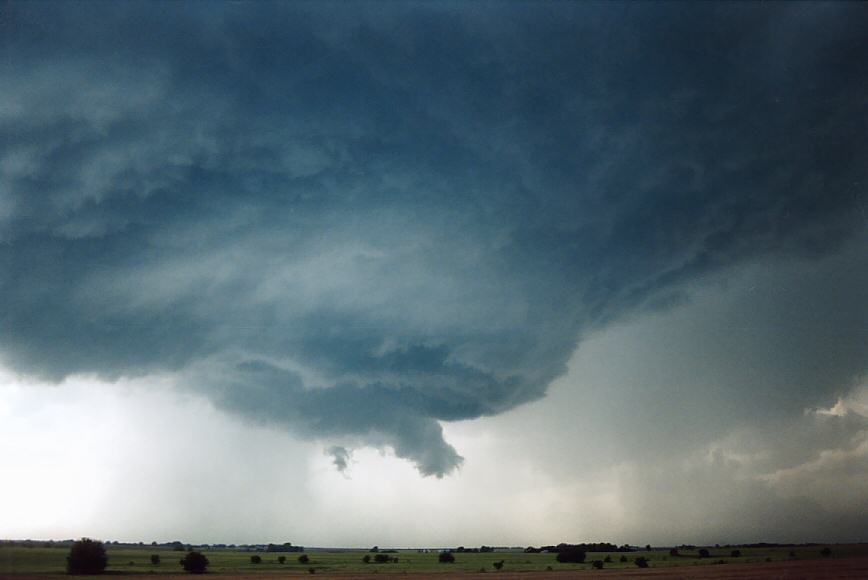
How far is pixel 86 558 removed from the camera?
87250 millimetres

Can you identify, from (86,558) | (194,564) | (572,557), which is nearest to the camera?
(86,558)

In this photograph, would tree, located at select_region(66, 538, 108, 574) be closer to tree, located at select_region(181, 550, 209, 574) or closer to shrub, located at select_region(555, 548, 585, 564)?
tree, located at select_region(181, 550, 209, 574)

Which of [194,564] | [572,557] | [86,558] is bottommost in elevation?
[572,557]

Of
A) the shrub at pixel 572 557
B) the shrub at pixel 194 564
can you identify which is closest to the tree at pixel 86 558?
the shrub at pixel 194 564

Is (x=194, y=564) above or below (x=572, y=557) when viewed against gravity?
above

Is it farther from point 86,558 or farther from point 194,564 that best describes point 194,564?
point 86,558

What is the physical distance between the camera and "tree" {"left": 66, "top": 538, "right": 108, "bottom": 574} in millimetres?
86062

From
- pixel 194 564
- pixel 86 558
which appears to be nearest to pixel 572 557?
pixel 194 564

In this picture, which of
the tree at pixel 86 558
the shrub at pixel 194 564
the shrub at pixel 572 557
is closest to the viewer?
the tree at pixel 86 558

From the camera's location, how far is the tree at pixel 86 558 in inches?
3388

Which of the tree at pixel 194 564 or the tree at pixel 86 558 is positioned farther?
the tree at pixel 194 564

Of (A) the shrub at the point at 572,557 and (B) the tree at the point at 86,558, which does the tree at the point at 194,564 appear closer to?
(B) the tree at the point at 86,558

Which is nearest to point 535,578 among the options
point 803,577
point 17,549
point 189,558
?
point 803,577

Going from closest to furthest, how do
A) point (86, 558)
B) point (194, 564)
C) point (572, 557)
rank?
1. point (86, 558)
2. point (194, 564)
3. point (572, 557)
